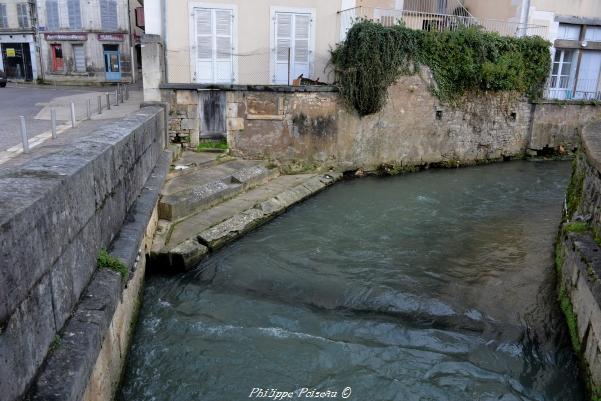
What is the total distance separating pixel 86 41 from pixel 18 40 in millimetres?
4546

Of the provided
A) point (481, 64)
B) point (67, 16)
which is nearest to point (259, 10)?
point (481, 64)

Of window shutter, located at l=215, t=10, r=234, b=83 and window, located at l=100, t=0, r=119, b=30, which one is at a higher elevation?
window, located at l=100, t=0, r=119, b=30

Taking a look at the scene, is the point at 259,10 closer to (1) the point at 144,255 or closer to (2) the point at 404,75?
(2) the point at 404,75

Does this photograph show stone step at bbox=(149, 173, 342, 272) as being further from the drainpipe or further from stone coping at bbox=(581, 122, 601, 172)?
the drainpipe

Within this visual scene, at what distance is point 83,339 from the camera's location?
3.10 meters

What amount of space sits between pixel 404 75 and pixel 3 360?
13073 millimetres

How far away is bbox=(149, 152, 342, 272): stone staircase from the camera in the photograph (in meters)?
7.63

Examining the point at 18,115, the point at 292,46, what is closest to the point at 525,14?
the point at 292,46

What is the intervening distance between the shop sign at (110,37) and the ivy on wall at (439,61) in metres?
16.8

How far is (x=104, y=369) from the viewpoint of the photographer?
4.01 metres

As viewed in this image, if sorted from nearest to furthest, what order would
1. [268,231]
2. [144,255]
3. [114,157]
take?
[114,157] < [144,255] < [268,231]

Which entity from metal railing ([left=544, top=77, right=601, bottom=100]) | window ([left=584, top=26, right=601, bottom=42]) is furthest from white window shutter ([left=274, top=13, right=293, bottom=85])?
window ([left=584, top=26, right=601, bottom=42])

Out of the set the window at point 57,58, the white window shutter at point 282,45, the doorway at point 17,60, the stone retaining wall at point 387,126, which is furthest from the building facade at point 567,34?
the doorway at point 17,60

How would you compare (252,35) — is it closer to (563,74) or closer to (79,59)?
(563,74)
